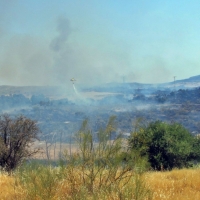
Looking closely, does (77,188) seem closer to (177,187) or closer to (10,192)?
(10,192)

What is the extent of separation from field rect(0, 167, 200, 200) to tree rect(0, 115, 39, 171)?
12.0 m

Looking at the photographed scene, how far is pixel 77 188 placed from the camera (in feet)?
30.4

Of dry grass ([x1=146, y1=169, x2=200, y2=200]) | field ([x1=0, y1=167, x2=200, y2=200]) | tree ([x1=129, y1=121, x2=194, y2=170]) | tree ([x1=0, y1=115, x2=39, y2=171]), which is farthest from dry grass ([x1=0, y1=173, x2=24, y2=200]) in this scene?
tree ([x1=0, y1=115, x2=39, y2=171])

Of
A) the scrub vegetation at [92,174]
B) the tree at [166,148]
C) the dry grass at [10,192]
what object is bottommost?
the tree at [166,148]

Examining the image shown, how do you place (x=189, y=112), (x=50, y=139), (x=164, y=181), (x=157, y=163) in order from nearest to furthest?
(x=164, y=181) → (x=157, y=163) → (x=50, y=139) → (x=189, y=112)

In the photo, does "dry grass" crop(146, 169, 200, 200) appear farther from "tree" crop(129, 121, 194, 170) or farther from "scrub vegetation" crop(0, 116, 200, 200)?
"tree" crop(129, 121, 194, 170)

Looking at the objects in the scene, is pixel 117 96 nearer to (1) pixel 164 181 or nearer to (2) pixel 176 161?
(2) pixel 176 161

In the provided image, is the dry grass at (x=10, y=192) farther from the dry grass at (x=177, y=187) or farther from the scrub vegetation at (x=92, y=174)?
Answer: the dry grass at (x=177, y=187)

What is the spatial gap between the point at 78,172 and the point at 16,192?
5.59 ft

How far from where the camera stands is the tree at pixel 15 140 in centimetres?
2327

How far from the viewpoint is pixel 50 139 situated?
214 feet

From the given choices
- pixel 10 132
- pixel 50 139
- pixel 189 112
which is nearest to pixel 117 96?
pixel 189 112

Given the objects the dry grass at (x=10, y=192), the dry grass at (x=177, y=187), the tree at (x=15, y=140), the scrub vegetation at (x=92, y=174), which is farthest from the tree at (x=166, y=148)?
the dry grass at (x=10, y=192)

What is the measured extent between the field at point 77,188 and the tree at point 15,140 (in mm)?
12013
